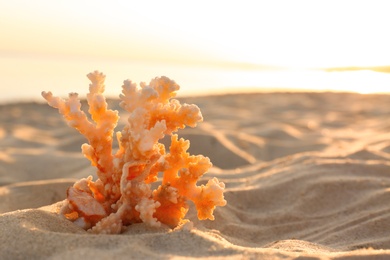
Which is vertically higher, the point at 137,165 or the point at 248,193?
the point at 137,165

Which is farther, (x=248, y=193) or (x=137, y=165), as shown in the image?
(x=248, y=193)

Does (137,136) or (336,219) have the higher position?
(137,136)

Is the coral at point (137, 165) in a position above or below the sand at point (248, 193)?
above

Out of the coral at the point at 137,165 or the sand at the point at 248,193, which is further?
the coral at the point at 137,165

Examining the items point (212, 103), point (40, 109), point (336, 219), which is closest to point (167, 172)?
point (336, 219)

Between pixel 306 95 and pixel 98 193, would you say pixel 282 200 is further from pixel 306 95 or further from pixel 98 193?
pixel 306 95
